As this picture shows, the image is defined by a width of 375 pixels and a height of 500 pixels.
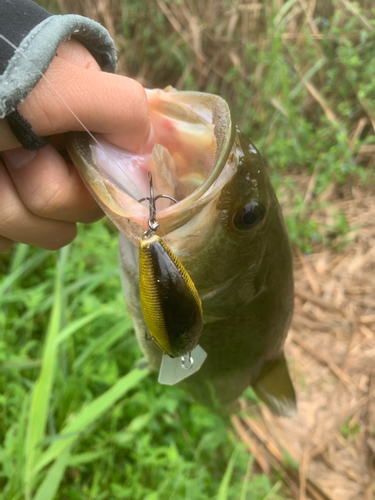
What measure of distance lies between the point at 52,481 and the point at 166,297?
4.43ft

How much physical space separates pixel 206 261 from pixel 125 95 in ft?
1.39

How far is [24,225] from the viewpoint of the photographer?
2.94 feet

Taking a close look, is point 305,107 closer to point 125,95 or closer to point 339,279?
point 339,279

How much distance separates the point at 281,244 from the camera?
101cm

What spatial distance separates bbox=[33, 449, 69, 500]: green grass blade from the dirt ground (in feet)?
4.08

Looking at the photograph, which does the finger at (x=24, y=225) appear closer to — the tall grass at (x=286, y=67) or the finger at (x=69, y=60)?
the finger at (x=69, y=60)

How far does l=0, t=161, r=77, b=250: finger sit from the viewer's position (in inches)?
32.9

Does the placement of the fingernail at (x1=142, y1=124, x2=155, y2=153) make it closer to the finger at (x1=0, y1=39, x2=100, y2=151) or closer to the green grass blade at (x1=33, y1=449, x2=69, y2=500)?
the finger at (x1=0, y1=39, x2=100, y2=151)

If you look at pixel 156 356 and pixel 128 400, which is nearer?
pixel 156 356

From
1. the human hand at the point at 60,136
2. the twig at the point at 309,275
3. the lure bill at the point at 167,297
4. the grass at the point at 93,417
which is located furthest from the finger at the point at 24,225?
the twig at the point at 309,275

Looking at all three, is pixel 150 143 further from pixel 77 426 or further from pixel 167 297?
pixel 77 426

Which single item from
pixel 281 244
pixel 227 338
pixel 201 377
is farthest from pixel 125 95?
pixel 201 377

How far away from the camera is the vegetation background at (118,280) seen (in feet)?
5.62

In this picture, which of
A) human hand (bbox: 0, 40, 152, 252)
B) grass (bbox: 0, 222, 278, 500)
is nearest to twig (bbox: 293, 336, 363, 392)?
grass (bbox: 0, 222, 278, 500)
